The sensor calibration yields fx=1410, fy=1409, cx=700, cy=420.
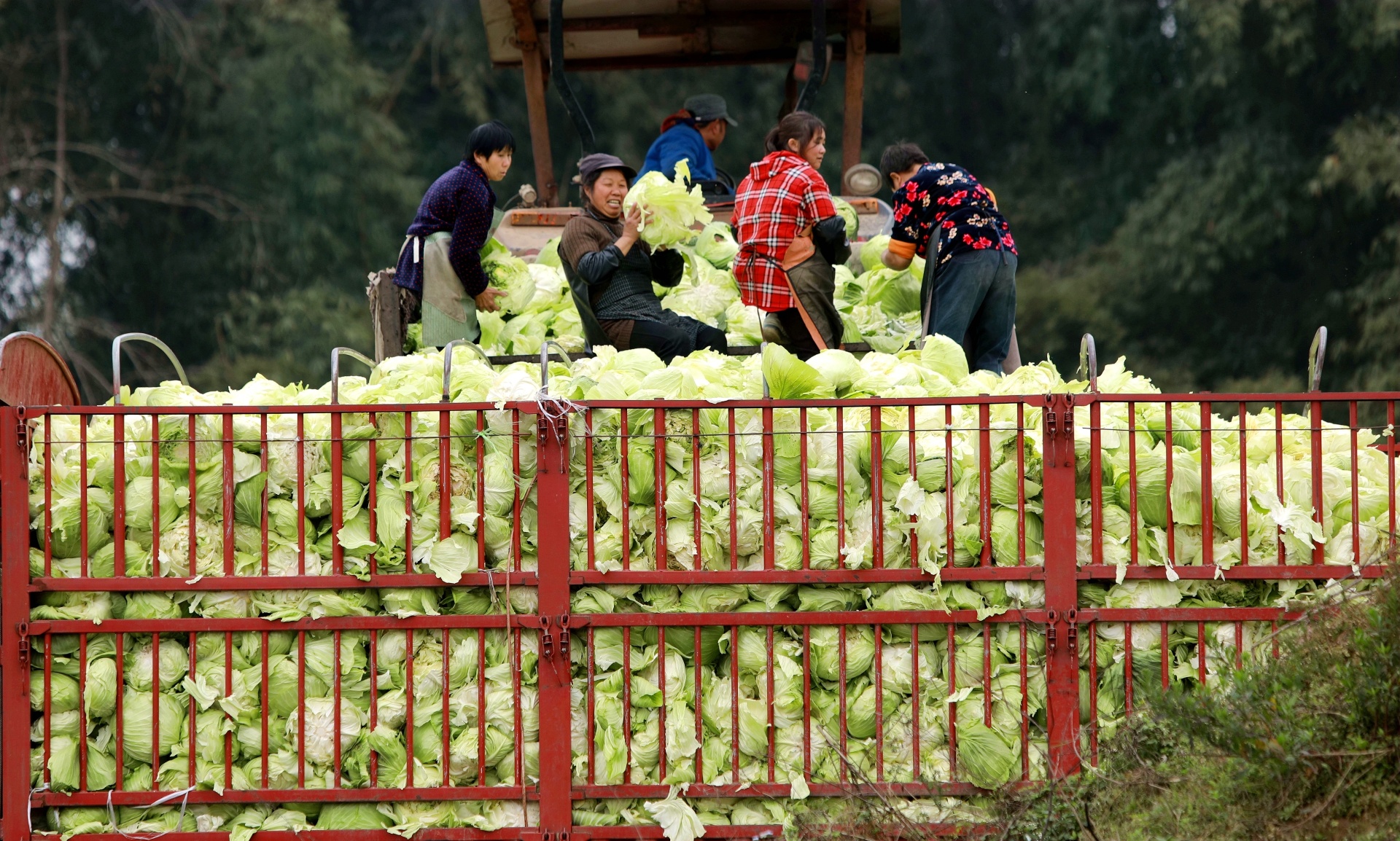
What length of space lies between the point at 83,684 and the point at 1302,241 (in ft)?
60.8

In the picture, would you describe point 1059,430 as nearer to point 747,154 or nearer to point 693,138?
point 693,138

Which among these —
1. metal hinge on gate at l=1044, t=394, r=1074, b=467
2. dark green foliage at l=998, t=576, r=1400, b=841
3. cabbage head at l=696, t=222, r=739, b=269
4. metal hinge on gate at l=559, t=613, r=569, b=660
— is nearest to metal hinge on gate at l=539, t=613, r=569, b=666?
metal hinge on gate at l=559, t=613, r=569, b=660

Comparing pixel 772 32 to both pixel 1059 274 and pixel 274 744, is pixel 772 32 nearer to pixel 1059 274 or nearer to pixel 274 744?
pixel 274 744

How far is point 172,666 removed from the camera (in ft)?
13.0

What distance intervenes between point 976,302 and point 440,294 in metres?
2.37

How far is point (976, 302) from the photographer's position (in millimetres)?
6121

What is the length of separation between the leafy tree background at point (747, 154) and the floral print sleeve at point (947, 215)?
12753 mm

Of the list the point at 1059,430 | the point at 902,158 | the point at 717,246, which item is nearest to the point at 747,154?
the point at 717,246

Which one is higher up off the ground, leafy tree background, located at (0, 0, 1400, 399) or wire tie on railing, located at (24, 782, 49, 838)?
leafy tree background, located at (0, 0, 1400, 399)

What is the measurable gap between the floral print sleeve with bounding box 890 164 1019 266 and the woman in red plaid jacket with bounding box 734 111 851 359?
0.36 meters

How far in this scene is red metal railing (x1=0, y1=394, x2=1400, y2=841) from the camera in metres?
3.90

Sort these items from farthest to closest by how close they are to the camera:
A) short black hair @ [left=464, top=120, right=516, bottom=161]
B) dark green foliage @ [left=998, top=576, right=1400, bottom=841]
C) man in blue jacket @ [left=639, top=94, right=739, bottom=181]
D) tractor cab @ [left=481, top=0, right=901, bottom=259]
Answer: tractor cab @ [left=481, top=0, right=901, bottom=259], man in blue jacket @ [left=639, top=94, right=739, bottom=181], short black hair @ [left=464, top=120, right=516, bottom=161], dark green foliage @ [left=998, top=576, right=1400, bottom=841]

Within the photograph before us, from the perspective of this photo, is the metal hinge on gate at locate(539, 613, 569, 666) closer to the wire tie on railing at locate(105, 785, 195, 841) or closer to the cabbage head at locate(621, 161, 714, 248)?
the wire tie on railing at locate(105, 785, 195, 841)

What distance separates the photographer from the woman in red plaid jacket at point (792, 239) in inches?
238
